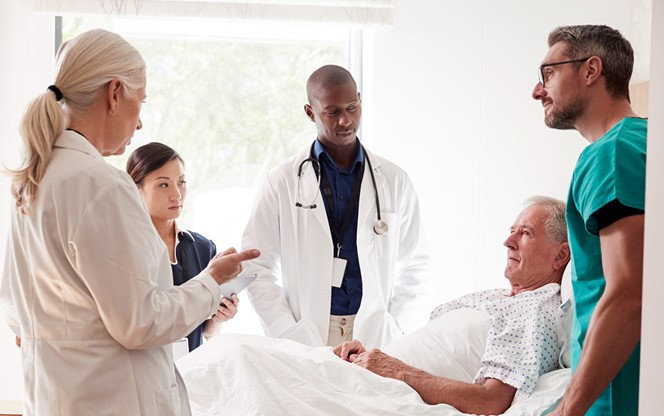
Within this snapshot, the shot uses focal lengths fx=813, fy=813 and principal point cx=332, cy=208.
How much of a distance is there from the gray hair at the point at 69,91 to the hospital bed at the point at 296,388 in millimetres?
800

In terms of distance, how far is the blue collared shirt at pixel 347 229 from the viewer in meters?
3.08

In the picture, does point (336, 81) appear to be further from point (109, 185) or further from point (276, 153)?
point (109, 185)

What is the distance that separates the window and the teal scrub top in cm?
269

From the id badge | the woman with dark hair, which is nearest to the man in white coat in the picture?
the id badge

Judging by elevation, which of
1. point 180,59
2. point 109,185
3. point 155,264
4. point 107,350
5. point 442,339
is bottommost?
point 442,339

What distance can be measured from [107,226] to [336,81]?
1702mm

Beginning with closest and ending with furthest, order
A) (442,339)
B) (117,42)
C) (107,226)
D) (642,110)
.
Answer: (107,226) → (117,42) → (442,339) → (642,110)

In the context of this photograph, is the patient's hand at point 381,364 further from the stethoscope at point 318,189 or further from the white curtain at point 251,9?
the white curtain at point 251,9

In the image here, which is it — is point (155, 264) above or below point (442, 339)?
above

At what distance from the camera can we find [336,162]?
3207 millimetres

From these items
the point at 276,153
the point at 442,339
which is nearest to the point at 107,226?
the point at 442,339

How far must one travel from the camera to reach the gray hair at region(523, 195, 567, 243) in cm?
261

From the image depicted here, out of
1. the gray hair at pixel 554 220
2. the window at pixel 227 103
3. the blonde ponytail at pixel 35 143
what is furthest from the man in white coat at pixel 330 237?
the blonde ponytail at pixel 35 143

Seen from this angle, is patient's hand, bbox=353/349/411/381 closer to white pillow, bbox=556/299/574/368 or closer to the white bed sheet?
the white bed sheet
